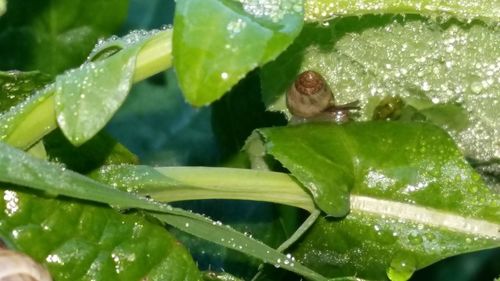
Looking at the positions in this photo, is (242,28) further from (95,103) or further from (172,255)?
(172,255)

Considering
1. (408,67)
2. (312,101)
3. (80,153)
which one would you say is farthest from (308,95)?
(80,153)

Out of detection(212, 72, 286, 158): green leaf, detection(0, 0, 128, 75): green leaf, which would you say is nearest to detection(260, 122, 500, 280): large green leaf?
detection(212, 72, 286, 158): green leaf

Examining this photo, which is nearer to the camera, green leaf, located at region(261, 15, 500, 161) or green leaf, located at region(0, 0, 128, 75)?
green leaf, located at region(261, 15, 500, 161)

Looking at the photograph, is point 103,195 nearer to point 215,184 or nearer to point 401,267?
point 215,184

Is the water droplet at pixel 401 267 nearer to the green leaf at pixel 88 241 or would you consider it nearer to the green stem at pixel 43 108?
the green leaf at pixel 88 241

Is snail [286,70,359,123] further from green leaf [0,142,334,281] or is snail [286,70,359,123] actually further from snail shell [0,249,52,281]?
snail shell [0,249,52,281]

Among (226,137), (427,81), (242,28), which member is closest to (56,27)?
(226,137)
